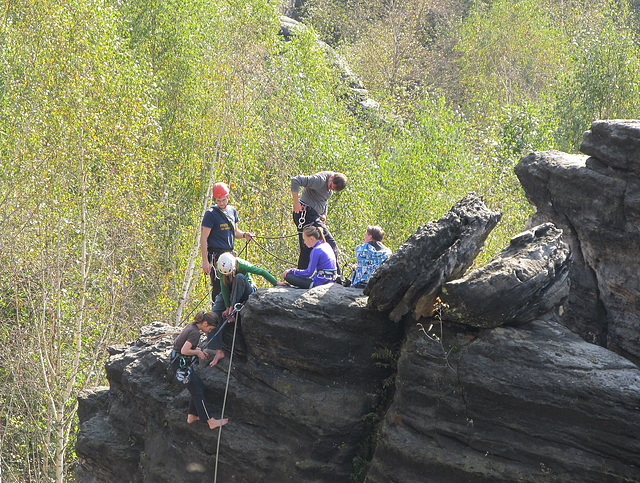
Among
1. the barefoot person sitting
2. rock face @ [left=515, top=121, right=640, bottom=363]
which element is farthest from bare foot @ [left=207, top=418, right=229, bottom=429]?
rock face @ [left=515, top=121, right=640, bottom=363]

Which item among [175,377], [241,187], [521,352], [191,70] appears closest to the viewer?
[521,352]

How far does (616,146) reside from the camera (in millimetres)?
11891

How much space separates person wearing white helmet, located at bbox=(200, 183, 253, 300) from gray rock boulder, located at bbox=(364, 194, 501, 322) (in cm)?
317

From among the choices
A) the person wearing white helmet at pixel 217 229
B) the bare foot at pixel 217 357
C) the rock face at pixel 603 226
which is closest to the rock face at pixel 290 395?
the bare foot at pixel 217 357

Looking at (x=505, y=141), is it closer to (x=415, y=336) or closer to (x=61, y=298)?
(x=61, y=298)

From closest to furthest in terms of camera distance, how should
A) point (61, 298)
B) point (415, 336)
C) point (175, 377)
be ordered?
point (415, 336) < point (175, 377) < point (61, 298)

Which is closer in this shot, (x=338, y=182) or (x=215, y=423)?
(x=215, y=423)

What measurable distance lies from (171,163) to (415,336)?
2365cm

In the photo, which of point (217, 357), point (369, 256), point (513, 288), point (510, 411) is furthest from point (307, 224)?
point (510, 411)

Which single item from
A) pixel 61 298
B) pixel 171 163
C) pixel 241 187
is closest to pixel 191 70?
pixel 171 163

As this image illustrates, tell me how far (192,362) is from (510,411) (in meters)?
5.58

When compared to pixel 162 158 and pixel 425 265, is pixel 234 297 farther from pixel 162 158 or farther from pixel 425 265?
pixel 162 158

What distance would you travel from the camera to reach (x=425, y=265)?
11203 millimetres

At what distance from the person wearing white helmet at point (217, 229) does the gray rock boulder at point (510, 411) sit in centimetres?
398
